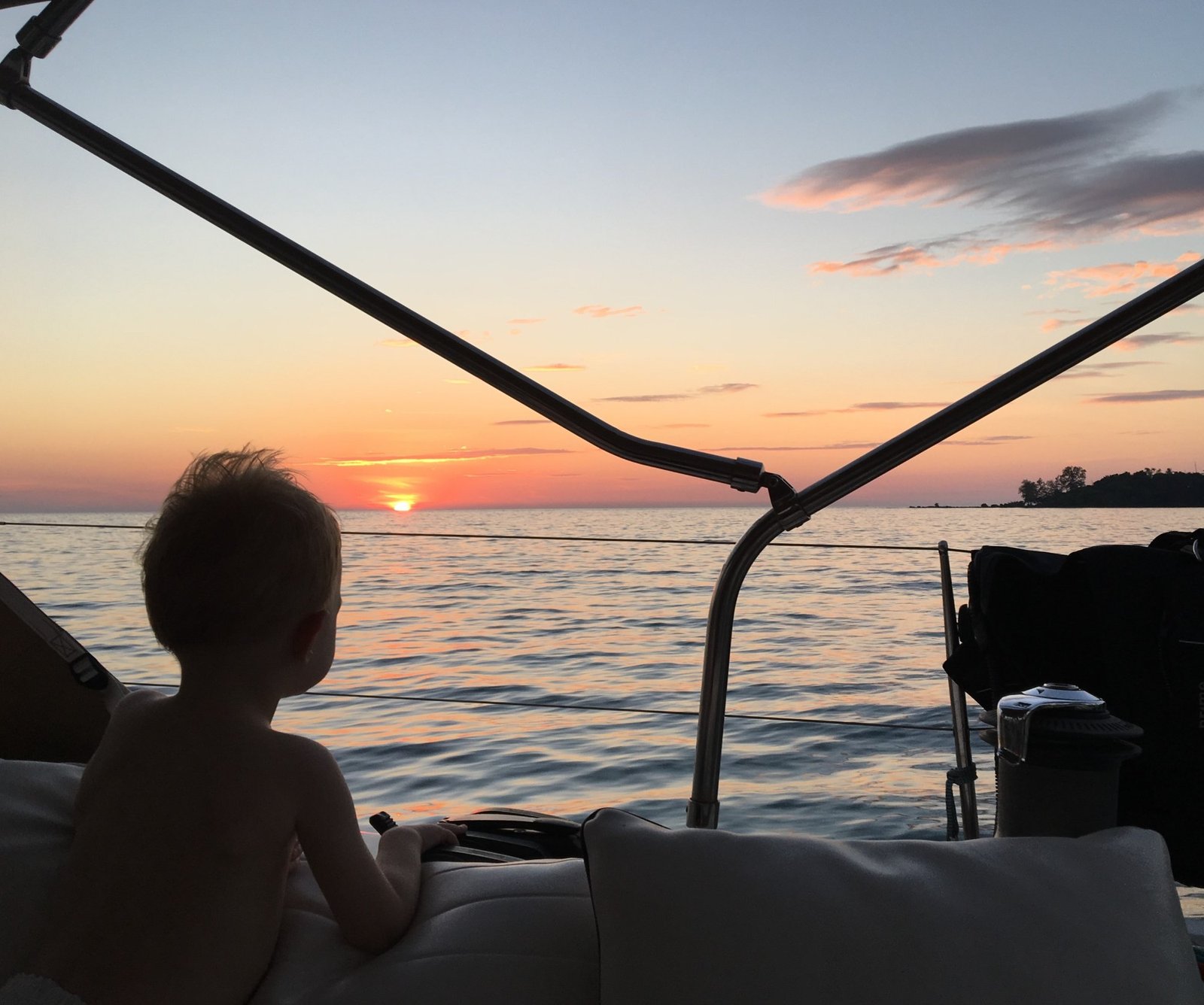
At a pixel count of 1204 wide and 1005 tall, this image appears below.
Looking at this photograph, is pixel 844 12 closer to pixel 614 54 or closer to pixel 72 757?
pixel 614 54

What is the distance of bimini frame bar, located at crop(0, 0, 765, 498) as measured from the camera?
0.99 metres

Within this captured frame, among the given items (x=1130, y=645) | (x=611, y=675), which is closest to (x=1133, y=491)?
(x=611, y=675)

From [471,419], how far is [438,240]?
5.71 meters

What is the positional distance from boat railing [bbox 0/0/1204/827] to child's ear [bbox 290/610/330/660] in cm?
28

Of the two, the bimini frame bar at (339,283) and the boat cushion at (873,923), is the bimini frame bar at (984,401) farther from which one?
the boat cushion at (873,923)

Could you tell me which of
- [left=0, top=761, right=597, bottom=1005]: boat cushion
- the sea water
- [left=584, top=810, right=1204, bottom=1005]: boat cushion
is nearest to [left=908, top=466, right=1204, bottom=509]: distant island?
the sea water

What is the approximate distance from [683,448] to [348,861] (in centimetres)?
48

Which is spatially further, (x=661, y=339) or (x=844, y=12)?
(x=661, y=339)

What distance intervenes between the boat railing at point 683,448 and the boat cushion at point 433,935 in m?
0.37

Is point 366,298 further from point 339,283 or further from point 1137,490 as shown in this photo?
point 1137,490

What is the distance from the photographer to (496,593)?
8305 millimetres

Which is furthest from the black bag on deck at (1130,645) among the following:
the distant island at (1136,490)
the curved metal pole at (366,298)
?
the distant island at (1136,490)

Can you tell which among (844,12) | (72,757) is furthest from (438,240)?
(72,757)

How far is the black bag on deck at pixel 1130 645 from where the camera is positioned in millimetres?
1065
